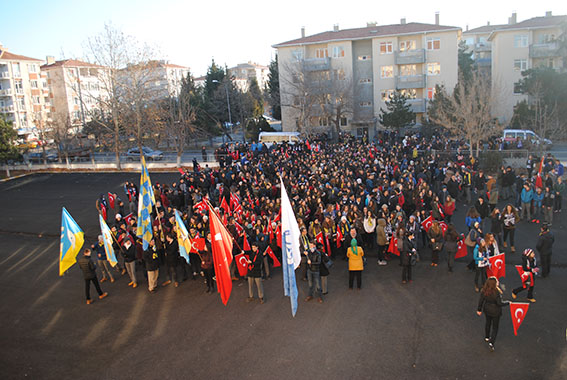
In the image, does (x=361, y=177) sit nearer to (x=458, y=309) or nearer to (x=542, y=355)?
(x=458, y=309)

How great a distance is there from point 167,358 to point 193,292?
3018 millimetres

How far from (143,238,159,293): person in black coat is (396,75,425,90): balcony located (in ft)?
127

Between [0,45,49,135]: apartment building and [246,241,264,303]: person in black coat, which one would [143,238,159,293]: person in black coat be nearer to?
[246,241,264,303]: person in black coat

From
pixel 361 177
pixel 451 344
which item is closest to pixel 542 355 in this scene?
pixel 451 344

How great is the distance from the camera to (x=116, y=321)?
9977mm

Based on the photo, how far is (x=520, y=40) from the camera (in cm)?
4297

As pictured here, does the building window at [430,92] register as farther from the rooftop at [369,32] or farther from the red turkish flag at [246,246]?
the red turkish flag at [246,246]

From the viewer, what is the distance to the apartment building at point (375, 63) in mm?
43844

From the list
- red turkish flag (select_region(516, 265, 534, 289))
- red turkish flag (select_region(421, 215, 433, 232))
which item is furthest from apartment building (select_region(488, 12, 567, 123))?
red turkish flag (select_region(516, 265, 534, 289))

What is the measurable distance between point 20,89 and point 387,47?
54.4 metres

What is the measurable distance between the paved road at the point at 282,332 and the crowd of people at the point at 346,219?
0.48 metres

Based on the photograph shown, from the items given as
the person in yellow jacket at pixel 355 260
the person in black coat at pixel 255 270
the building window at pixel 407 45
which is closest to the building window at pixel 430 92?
the building window at pixel 407 45

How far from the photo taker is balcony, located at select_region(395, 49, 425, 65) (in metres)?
43.8

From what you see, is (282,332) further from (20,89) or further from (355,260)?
(20,89)
